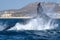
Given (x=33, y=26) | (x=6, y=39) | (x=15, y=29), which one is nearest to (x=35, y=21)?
(x=33, y=26)

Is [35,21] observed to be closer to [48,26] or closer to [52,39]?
[48,26]

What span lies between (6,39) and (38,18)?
1075 cm

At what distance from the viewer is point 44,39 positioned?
2317 cm

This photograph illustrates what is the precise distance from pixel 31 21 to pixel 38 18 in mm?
1535

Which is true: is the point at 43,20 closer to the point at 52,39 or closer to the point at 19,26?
the point at 19,26

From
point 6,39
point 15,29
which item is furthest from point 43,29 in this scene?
point 6,39

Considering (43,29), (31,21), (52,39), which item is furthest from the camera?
(31,21)

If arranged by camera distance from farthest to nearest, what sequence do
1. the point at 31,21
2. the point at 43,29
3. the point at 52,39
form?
the point at 31,21 < the point at 43,29 < the point at 52,39

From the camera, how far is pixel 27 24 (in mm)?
35125

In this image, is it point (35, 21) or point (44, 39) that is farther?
point (35, 21)

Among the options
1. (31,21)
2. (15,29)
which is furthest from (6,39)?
(31,21)

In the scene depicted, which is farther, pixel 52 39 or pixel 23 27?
pixel 23 27

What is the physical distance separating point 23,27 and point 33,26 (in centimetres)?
120

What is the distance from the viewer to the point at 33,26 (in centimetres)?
3459
